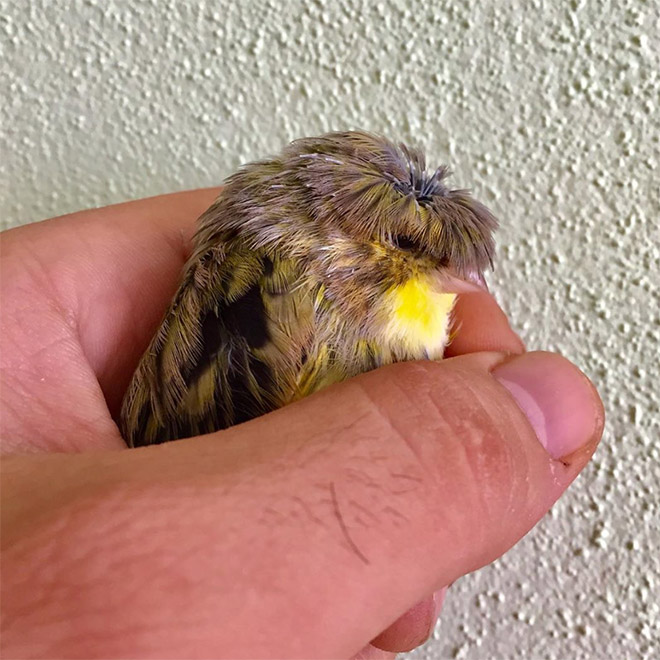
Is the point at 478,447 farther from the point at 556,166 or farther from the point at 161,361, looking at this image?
the point at 556,166

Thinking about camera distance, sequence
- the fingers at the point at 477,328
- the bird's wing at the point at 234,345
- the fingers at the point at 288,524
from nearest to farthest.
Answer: the fingers at the point at 288,524, the bird's wing at the point at 234,345, the fingers at the point at 477,328

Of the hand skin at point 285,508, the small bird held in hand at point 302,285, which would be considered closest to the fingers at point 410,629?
the hand skin at point 285,508

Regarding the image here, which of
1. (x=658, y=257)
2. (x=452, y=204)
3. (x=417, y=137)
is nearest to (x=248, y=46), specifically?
(x=417, y=137)

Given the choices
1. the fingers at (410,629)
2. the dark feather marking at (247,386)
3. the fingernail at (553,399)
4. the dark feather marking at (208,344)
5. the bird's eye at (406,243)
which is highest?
the bird's eye at (406,243)

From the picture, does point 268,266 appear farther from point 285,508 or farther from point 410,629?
point 410,629

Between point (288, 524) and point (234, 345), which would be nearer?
point (288, 524)

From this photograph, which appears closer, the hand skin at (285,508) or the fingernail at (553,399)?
the hand skin at (285,508)

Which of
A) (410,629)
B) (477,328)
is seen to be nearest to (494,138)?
(477,328)

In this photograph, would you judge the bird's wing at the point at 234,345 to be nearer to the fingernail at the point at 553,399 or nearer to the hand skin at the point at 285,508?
the hand skin at the point at 285,508
